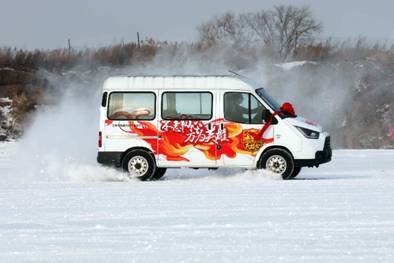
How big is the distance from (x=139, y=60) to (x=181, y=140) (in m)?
37.6

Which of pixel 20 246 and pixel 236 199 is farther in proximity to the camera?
pixel 236 199

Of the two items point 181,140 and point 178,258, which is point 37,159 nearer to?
point 181,140

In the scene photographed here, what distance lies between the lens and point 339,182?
56.2 ft

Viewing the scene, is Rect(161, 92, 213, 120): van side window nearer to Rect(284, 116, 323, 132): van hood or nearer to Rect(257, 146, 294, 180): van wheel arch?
Rect(257, 146, 294, 180): van wheel arch

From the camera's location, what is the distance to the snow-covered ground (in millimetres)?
8977

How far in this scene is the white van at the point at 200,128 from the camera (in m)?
18.1

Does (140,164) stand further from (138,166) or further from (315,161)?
(315,161)

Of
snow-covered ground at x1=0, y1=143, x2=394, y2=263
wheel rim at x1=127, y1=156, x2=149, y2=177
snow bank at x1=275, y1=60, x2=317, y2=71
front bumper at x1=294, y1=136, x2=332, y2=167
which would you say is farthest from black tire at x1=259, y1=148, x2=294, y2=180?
snow bank at x1=275, y1=60, x2=317, y2=71

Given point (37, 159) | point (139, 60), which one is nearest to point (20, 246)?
point (37, 159)

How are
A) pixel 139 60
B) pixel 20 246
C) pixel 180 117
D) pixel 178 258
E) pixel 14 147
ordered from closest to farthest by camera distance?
pixel 178 258 < pixel 20 246 < pixel 180 117 < pixel 14 147 < pixel 139 60

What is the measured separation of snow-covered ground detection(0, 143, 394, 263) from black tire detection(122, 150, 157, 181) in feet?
2.19

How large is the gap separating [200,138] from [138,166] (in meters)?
1.39

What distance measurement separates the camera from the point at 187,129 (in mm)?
18156

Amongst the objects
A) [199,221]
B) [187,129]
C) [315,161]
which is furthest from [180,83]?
[199,221]
